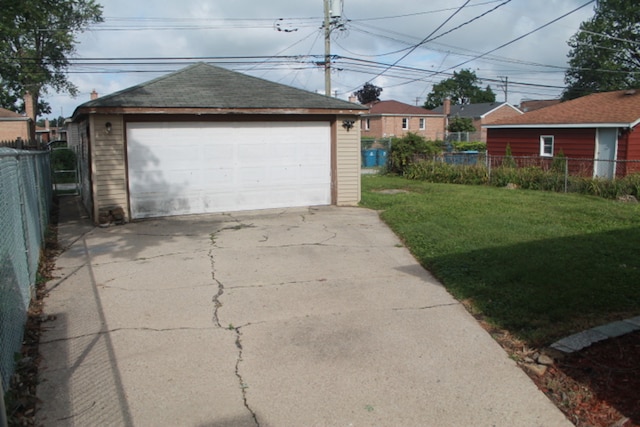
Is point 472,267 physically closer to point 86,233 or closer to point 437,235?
point 437,235

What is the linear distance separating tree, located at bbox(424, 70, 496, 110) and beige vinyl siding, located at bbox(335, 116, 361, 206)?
8150cm

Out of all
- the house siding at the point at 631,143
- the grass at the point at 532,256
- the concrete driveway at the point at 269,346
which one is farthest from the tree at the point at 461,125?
the concrete driveway at the point at 269,346

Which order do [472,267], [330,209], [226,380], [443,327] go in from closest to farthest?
[226,380], [443,327], [472,267], [330,209]

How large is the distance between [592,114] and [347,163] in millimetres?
12653

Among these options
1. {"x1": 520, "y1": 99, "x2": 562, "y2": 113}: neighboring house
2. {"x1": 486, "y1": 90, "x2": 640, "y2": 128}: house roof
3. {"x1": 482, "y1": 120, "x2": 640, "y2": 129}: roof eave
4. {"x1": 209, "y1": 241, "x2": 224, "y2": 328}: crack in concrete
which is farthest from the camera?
{"x1": 520, "y1": 99, "x2": 562, "y2": 113}: neighboring house

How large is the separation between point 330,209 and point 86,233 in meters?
5.29

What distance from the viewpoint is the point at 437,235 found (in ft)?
29.2

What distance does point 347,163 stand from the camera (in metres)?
13.2

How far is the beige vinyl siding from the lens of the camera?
42.9 ft

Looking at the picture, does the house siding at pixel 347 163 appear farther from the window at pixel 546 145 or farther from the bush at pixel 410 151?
the window at pixel 546 145

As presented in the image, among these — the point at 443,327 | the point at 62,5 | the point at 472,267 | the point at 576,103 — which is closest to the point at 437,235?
the point at 472,267

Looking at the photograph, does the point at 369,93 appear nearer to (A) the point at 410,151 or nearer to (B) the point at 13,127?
(B) the point at 13,127

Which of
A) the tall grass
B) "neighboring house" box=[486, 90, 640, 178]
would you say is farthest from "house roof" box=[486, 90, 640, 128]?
the tall grass

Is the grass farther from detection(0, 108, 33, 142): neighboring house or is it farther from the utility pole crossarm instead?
detection(0, 108, 33, 142): neighboring house
